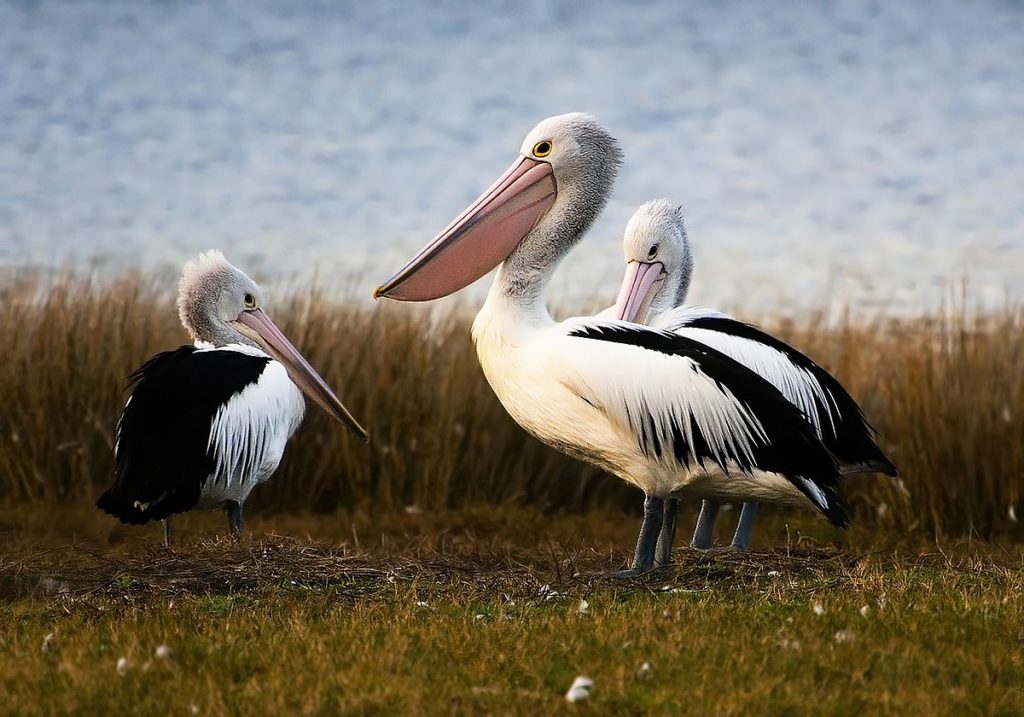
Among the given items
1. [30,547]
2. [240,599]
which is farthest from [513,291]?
[30,547]

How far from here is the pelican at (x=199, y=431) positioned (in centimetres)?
744

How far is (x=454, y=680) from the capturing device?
433cm

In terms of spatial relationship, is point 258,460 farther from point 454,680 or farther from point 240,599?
point 454,680

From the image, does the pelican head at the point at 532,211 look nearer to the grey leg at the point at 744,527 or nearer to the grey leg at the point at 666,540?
the grey leg at the point at 666,540

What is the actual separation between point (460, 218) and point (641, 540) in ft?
6.55

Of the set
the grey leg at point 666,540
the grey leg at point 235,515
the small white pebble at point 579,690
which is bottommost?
the grey leg at point 235,515

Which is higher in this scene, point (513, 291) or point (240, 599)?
point (513, 291)

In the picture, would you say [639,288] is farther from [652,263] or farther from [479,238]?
[479,238]

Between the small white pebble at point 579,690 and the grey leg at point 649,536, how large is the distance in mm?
2399

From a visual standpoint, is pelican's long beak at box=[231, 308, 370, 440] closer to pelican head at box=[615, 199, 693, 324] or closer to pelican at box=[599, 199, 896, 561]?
pelican head at box=[615, 199, 693, 324]

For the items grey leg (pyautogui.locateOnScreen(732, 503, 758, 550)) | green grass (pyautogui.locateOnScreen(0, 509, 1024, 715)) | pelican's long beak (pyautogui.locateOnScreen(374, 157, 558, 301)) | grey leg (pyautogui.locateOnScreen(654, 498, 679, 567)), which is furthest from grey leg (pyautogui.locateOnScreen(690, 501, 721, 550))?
pelican's long beak (pyautogui.locateOnScreen(374, 157, 558, 301))

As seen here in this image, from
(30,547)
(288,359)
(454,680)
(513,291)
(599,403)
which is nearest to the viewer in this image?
(454,680)

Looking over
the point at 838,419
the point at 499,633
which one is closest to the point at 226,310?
the point at 838,419

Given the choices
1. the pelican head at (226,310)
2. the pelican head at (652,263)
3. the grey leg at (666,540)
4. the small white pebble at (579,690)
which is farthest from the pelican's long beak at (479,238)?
the small white pebble at (579,690)
